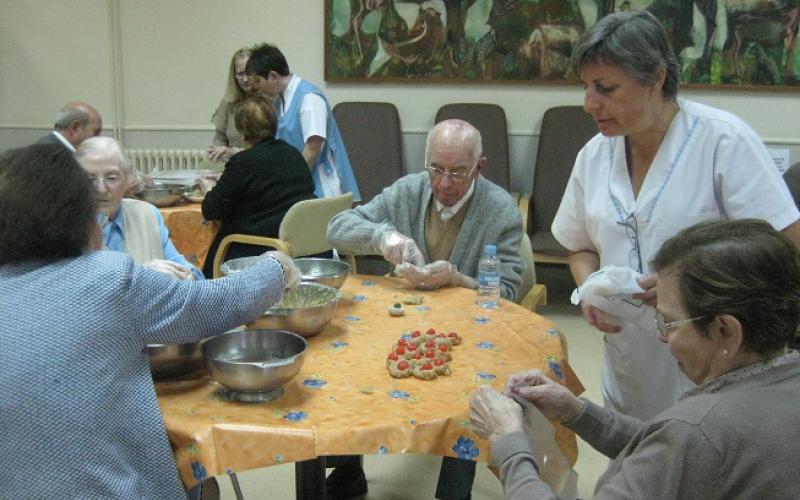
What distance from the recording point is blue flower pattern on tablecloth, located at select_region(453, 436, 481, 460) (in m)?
1.57

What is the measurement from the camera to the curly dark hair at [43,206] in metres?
→ 1.40

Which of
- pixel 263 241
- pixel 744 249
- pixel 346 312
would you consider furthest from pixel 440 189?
pixel 744 249

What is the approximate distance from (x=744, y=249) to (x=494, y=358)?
2.68 feet

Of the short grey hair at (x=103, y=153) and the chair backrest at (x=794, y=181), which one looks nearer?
the short grey hair at (x=103, y=153)

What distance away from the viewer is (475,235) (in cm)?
275

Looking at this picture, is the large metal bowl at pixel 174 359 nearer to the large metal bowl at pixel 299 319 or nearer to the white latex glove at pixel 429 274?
the large metal bowl at pixel 299 319

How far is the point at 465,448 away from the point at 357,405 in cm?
25

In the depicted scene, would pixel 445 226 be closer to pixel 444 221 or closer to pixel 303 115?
pixel 444 221

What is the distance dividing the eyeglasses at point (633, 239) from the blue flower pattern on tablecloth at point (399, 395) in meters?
0.75

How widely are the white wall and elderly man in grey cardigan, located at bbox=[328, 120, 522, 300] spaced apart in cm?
285

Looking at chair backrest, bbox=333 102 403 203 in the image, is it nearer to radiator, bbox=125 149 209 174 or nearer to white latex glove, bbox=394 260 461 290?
radiator, bbox=125 149 209 174

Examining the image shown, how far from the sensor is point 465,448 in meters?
1.57

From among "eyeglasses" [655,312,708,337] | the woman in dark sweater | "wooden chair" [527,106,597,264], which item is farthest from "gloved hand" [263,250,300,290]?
"wooden chair" [527,106,597,264]

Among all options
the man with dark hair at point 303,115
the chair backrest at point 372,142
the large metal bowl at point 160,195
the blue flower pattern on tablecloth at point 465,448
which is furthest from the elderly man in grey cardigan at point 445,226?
the chair backrest at point 372,142
